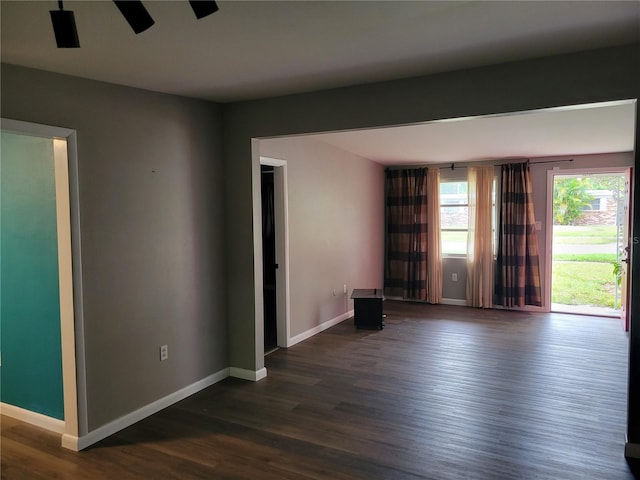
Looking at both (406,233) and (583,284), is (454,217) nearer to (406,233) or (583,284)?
(406,233)

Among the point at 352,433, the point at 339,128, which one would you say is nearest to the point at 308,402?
the point at 352,433

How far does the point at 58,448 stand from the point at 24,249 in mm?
1341

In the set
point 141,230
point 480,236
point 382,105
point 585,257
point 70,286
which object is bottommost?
point 585,257

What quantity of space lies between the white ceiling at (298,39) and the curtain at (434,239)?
14.1 feet

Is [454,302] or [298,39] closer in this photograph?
[298,39]

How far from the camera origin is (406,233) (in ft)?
24.2

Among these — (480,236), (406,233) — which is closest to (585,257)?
(480,236)

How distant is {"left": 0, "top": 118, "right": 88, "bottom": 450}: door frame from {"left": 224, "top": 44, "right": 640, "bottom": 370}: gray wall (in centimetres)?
136

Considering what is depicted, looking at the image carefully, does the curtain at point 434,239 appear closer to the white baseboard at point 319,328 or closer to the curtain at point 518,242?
the curtain at point 518,242

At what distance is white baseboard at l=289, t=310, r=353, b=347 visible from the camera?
16.4 ft

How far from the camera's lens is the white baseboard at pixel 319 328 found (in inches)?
197

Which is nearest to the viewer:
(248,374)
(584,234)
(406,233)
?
(248,374)

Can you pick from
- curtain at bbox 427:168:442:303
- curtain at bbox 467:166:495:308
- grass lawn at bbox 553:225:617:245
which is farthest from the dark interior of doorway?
grass lawn at bbox 553:225:617:245

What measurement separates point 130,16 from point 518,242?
6.32 m
